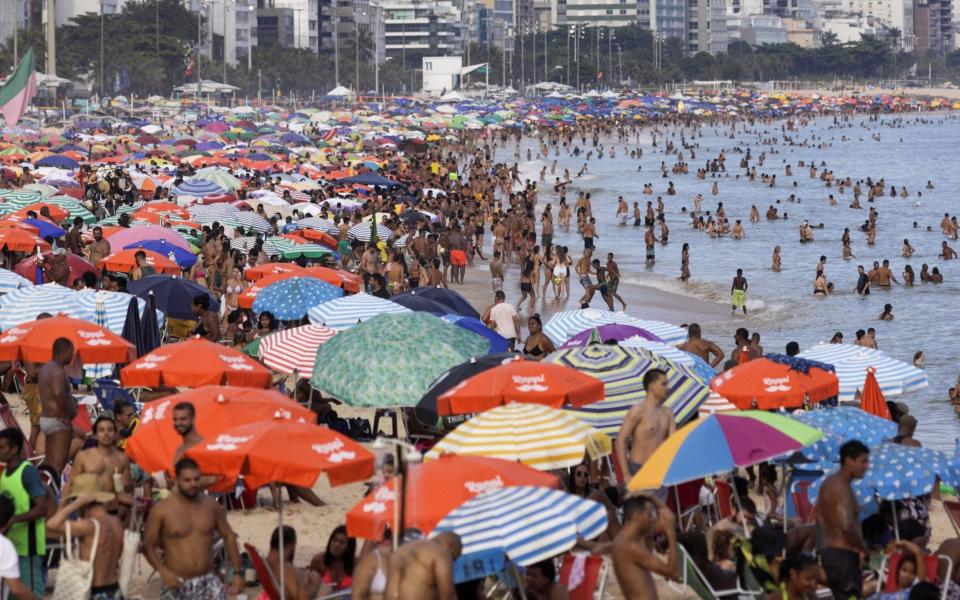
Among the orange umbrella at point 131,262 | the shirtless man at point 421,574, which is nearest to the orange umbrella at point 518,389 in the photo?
the shirtless man at point 421,574

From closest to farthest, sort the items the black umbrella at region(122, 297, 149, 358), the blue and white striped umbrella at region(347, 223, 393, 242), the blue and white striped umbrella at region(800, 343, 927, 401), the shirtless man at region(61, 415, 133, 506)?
1. the shirtless man at region(61, 415, 133, 506)
2. the blue and white striped umbrella at region(800, 343, 927, 401)
3. the black umbrella at region(122, 297, 149, 358)
4. the blue and white striped umbrella at region(347, 223, 393, 242)

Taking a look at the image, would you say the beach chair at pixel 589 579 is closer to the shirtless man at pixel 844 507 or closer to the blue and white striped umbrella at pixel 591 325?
the shirtless man at pixel 844 507

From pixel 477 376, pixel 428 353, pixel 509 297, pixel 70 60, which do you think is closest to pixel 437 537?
pixel 477 376

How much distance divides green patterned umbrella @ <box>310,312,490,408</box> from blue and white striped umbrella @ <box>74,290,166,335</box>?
2.67 metres

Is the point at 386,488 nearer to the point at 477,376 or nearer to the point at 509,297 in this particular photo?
the point at 477,376

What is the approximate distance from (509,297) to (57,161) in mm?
15618

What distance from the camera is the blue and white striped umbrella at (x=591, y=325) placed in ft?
43.1

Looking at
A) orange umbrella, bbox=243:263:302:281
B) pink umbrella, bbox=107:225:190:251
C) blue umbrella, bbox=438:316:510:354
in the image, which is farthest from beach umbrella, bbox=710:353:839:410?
pink umbrella, bbox=107:225:190:251

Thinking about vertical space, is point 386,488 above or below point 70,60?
below

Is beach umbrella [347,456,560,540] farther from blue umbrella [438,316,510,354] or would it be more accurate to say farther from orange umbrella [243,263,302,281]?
orange umbrella [243,263,302,281]

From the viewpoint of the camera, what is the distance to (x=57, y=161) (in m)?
36.2

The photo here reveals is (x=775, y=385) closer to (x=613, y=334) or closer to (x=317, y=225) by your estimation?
(x=613, y=334)

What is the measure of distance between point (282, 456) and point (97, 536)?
91 cm

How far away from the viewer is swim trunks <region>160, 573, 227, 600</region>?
22.2 ft
